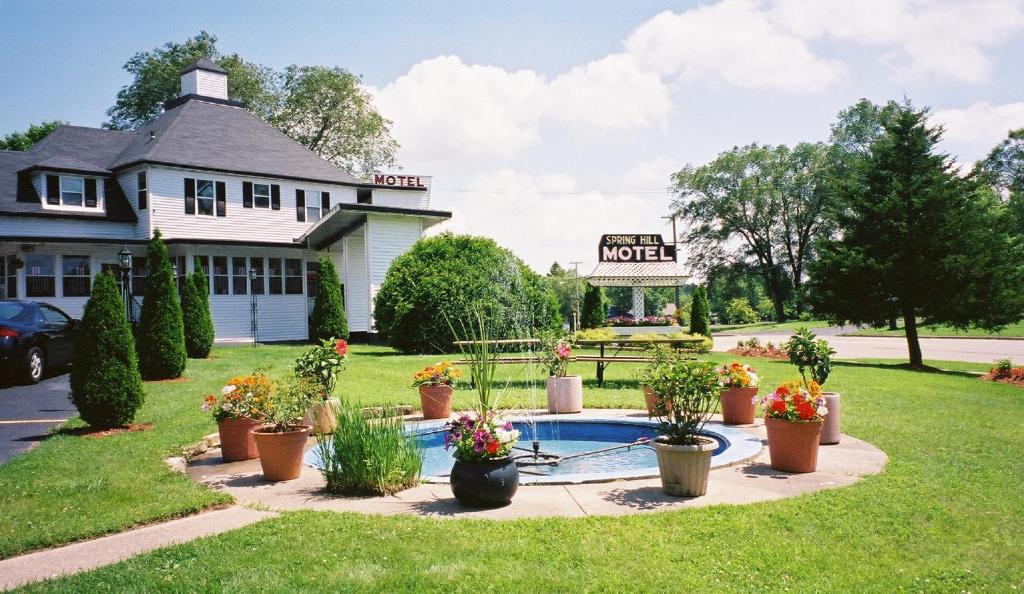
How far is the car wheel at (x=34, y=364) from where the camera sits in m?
13.2

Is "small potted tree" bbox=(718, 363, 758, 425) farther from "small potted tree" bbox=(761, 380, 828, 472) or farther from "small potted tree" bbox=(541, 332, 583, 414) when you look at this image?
"small potted tree" bbox=(761, 380, 828, 472)

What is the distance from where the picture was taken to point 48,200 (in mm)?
24844

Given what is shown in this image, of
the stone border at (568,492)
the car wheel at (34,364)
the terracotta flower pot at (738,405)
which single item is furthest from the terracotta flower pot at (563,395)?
the car wheel at (34,364)

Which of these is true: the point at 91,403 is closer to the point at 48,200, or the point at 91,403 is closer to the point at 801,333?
the point at 801,333

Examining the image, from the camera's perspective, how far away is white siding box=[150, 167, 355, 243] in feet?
82.6

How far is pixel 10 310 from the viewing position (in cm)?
1347

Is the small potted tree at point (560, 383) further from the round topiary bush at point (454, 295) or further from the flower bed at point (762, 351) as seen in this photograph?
the flower bed at point (762, 351)

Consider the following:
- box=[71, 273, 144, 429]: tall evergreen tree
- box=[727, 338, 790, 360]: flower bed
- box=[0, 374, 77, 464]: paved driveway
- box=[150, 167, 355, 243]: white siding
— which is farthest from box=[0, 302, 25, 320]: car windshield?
box=[727, 338, 790, 360]: flower bed

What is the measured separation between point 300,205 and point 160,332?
1569 centimetres

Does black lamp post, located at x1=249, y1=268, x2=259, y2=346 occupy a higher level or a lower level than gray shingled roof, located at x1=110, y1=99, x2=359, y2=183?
lower

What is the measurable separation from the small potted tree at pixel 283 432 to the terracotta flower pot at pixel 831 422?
5889mm

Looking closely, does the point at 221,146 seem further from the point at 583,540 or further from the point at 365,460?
the point at 583,540

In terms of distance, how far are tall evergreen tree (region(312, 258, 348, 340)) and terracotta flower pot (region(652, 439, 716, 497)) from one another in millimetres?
17304

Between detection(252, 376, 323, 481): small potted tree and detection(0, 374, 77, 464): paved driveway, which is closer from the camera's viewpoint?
detection(252, 376, 323, 481): small potted tree
